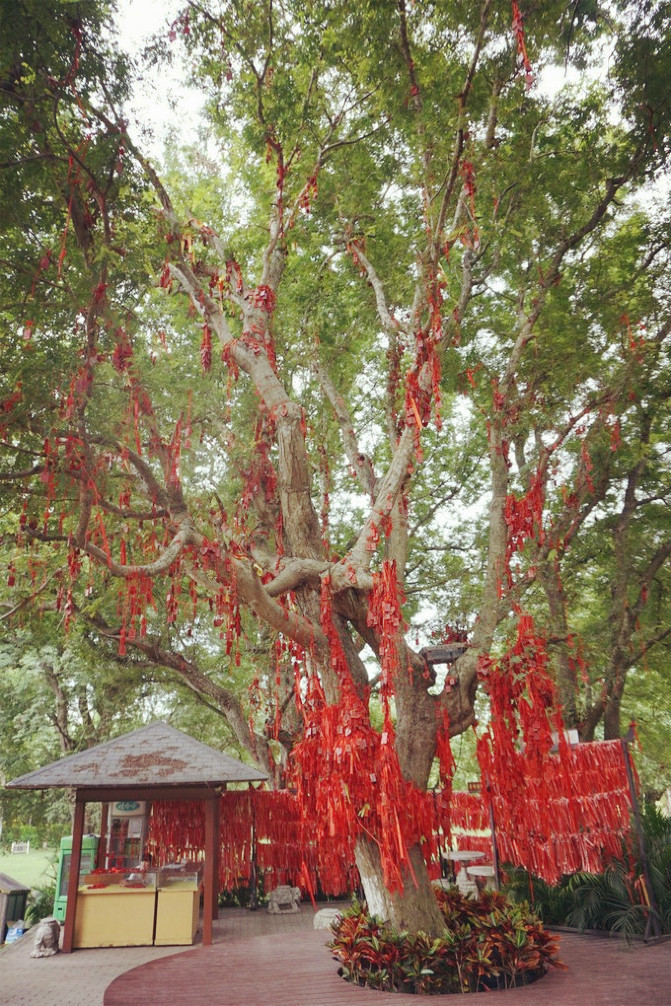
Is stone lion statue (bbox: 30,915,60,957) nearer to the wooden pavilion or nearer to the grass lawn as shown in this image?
the wooden pavilion

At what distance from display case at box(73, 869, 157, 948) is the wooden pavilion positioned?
0.20 m

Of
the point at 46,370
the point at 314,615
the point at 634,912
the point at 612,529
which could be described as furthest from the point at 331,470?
the point at 634,912

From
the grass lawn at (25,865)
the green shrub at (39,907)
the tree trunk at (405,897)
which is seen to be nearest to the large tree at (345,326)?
the tree trunk at (405,897)

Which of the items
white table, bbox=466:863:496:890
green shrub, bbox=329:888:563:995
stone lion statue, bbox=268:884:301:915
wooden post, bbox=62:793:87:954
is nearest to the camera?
green shrub, bbox=329:888:563:995

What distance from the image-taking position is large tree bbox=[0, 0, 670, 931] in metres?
6.77

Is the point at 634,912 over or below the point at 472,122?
below

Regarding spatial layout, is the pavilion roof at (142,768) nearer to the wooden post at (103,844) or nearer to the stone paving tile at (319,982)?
the wooden post at (103,844)

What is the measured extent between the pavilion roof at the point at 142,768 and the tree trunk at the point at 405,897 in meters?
2.71

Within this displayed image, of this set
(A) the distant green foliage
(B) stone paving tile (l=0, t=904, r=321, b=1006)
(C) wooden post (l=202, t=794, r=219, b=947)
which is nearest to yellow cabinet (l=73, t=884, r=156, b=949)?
(B) stone paving tile (l=0, t=904, r=321, b=1006)

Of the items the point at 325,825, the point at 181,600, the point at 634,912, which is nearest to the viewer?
the point at 325,825

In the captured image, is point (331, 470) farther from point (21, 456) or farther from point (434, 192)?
point (21, 456)

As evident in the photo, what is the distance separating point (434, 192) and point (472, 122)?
987 millimetres

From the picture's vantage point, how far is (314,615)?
24.7ft

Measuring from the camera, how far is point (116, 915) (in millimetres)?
9203
